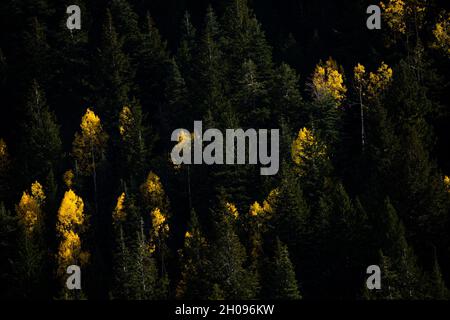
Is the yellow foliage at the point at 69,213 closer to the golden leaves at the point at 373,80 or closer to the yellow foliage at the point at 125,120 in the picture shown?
the yellow foliage at the point at 125,120

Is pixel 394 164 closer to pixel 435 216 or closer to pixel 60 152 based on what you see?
pixel 435 216

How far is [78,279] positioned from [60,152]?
50.9 ft

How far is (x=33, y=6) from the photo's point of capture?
88.3 meters

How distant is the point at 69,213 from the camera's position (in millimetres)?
64125

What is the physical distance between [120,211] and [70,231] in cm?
454

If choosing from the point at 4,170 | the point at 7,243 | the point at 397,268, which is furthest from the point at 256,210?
the point at 4,170

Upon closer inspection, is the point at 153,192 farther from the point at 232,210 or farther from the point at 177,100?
the point at 177,100

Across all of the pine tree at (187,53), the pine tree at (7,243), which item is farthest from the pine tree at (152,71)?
the pine tree at (7,243)

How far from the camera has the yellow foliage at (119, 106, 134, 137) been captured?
7000 centimetres

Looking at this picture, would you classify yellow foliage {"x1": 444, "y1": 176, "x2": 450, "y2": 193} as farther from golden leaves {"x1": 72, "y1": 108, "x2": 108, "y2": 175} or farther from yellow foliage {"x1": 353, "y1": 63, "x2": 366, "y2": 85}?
golden leaves {"x1": 72, "y1": 108, "x2": 108, "y2": 175}

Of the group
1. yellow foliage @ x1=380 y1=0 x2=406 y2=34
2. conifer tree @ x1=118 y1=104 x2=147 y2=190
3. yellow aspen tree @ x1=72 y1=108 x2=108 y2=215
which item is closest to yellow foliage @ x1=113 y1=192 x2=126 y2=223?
conifer tree @ x1=118 y1=104 x2=147 y2=190

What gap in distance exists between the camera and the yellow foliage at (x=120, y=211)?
206ft

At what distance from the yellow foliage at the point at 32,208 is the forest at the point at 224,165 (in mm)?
122

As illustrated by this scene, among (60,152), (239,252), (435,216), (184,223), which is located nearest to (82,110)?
(60,152)
